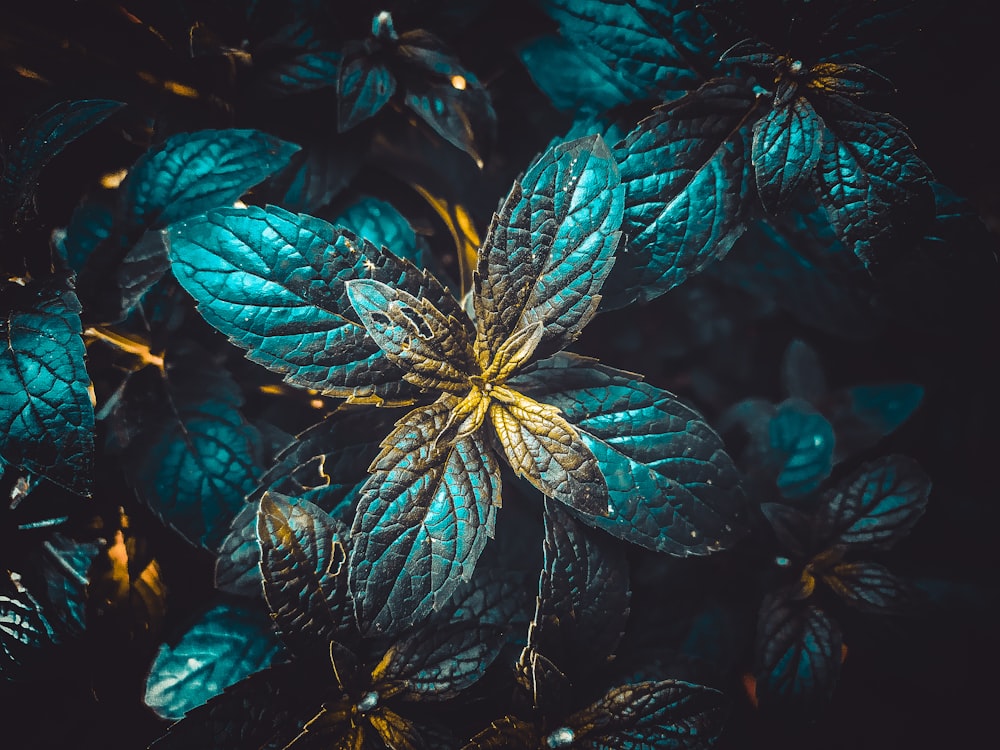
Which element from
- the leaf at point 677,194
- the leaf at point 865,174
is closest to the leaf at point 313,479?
the leaf at point 677,194

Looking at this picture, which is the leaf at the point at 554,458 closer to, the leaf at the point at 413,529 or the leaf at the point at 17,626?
the leaf at the point at 413,529

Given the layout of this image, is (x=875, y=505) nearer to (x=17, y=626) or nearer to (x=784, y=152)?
(x=784, y=152)

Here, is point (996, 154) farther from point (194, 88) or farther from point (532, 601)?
point (194, 88)

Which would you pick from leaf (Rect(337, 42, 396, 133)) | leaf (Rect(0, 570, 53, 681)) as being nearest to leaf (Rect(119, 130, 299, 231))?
leaf (Rect(337, 42, 396, 133))

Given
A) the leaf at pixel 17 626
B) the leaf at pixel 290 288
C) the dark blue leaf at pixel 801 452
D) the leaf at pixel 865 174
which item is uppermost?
the leaf at pixel 290 288

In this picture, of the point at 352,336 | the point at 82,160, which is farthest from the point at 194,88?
the point at 352,336

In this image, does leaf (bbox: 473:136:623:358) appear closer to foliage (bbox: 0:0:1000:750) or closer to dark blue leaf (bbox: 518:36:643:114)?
foliage (bbox: 0:0:1000:750)
